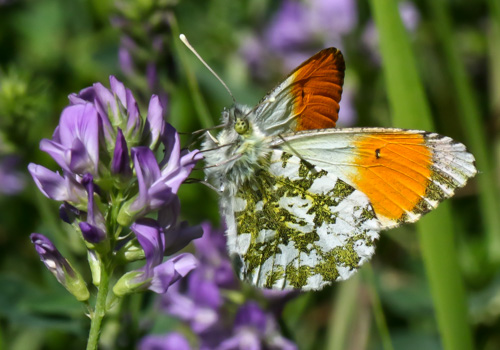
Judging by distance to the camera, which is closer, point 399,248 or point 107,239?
point 107,239

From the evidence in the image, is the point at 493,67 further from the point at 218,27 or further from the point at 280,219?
the point at 280,219

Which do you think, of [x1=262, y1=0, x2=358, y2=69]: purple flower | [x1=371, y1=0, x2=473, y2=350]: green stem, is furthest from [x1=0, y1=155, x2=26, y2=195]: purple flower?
[x1=371, y1=0, x2=473, y2=350]: green stem

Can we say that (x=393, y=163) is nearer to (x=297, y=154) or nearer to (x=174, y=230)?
(x=297, y=154)

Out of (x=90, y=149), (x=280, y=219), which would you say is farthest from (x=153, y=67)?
(x=90, y=149)

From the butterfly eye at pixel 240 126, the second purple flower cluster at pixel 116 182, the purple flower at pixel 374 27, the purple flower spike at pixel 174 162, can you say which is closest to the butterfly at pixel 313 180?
the butterfly eye at pixel 240 126

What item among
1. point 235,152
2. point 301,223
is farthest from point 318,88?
point 301,223

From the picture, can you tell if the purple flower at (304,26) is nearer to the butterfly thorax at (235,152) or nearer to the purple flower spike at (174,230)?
the butterfly thorax at (235,152)
